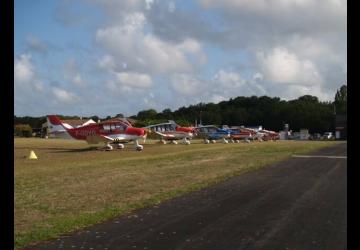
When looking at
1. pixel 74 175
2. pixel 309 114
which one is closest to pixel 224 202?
pixel 74 175

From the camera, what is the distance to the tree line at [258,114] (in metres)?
138

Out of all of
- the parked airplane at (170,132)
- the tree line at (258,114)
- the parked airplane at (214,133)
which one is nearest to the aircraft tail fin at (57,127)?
the parked airplane at (170,132)

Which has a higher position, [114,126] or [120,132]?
[114,126]

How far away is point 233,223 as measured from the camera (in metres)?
8.65

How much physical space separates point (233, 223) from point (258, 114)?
497 feet

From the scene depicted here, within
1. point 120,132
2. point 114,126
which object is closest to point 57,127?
point 114,126

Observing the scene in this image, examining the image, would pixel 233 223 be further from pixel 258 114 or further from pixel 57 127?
pixel 258 114

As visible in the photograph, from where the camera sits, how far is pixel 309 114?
142 meters

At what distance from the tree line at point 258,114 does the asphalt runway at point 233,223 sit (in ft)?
358

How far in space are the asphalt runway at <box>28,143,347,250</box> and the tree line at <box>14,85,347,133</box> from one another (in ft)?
358

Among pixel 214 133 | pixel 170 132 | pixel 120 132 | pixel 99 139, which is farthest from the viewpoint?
pixel 214 133

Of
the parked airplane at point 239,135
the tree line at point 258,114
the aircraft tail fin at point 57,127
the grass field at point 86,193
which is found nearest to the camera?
the grass field at point 86,193

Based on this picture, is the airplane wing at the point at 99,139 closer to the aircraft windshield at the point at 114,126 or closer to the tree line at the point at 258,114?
the aircraft windshield at the point at 114,126
